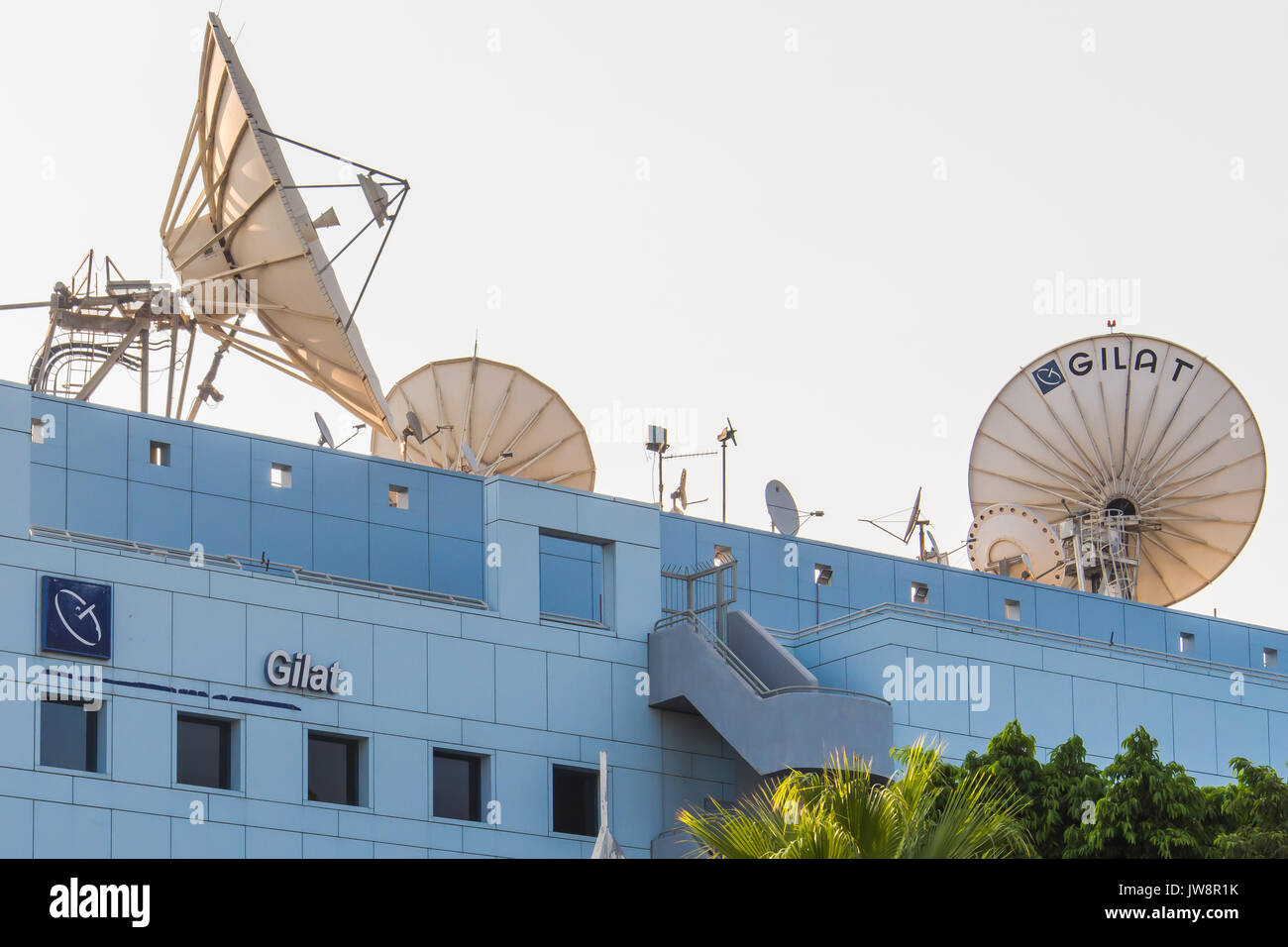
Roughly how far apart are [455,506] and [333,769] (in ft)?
27.3

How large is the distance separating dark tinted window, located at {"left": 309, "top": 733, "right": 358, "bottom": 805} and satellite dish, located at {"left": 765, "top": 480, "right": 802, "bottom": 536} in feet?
57.4

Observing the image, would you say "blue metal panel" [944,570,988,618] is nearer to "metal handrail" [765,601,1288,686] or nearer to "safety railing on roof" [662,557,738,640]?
"metal handrail" [765,601,1288,686]

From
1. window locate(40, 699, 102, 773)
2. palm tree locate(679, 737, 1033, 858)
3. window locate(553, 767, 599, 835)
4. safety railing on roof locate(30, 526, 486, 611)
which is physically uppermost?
safety railing on roof locate(30, 526, 486, 611)

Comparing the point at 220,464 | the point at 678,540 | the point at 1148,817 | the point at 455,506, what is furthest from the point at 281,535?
the point at 1148,817

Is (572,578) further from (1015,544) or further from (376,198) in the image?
(1015,544)

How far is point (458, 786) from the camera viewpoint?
154 feet

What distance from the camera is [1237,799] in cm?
3347

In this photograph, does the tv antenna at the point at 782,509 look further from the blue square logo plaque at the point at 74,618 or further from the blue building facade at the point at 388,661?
the blue square logo plaque at the point at 74,618

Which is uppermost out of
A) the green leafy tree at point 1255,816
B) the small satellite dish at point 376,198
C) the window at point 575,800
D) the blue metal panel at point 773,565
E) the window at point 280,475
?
the small satellite dish at point 376,198

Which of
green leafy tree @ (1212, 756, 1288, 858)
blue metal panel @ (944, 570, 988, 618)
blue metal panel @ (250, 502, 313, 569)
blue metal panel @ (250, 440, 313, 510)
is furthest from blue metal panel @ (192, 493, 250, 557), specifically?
green leafy tree @ (1212, 756, 1288, 858)

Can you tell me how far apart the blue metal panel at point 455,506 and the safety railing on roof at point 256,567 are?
1.65 metres

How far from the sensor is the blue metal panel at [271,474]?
49.0m

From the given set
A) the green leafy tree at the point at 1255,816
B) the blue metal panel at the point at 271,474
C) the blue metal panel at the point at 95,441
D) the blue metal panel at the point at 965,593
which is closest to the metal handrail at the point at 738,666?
the blue metal panel at the point at 271,474

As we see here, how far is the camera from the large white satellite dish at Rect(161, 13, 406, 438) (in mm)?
48438
